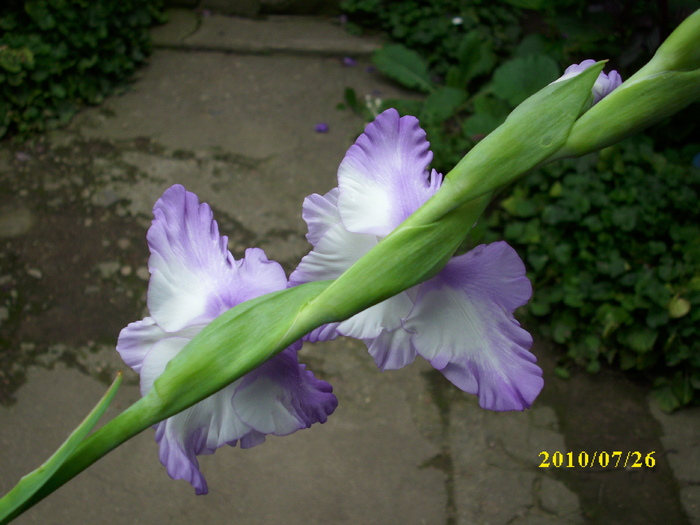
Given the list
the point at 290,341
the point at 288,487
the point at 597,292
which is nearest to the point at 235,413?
the point at 290,341

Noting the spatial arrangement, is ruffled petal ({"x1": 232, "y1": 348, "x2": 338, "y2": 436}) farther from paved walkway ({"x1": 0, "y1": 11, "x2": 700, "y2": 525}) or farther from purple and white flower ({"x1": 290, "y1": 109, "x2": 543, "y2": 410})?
paved walkway ({"x1": 0, "y1": 11, "x2": 700, "y2": 525})

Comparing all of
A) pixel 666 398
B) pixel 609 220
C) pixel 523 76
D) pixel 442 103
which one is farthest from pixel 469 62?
pixel 666 398

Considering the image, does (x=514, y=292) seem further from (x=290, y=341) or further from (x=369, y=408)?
(x=369, y=408)

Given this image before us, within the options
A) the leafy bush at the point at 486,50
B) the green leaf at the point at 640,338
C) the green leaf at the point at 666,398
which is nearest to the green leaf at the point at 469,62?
the leafy bush at the point at 486,50

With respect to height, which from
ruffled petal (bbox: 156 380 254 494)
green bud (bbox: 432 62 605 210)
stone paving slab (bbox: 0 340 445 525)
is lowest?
stone paving slab (bbox: 0 340 445 525)

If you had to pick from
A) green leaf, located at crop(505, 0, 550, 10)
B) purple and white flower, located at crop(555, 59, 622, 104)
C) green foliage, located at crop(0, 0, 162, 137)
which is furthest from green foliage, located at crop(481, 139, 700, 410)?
green foliage, located at crop(0, 0, 162, 137)

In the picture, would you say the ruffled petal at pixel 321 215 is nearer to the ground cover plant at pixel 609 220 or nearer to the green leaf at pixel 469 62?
the ground cover plant at pixel 609 220
